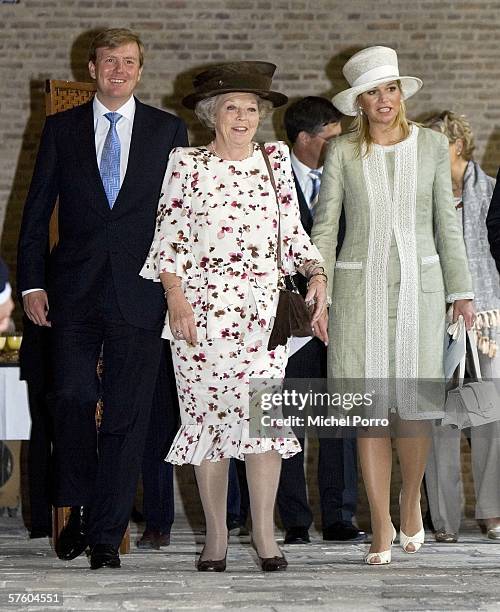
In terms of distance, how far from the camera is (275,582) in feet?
13.1

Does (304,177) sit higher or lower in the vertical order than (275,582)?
higher

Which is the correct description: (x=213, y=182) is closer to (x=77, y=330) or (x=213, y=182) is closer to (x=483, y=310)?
(x=77, y=330)

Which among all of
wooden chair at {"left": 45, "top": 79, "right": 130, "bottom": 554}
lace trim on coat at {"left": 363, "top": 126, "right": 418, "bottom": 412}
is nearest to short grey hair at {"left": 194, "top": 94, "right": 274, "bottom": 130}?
lace trim on coat at {"left": 363, "top": 126, "right": 418, "bottom": 412}

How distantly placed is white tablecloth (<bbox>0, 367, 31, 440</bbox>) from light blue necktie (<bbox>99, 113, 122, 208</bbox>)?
5.75 ft

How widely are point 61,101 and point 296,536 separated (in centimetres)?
210

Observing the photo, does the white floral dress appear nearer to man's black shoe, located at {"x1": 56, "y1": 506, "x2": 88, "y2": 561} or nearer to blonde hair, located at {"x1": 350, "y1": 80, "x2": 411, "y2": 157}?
blonde hair, located at {"x1": 350, "y1": 80, "x2": 411, "y2": 157}

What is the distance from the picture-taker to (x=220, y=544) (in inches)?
170

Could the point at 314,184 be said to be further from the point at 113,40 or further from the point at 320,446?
the point at 113,40

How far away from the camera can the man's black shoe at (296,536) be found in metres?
5.45

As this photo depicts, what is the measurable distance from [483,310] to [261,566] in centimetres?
198

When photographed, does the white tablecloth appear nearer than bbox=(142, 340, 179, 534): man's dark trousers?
No

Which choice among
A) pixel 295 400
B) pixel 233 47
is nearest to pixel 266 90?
pixel 295 400

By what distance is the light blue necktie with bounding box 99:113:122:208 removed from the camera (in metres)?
4.57

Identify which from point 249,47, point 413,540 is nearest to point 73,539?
point 413,540
